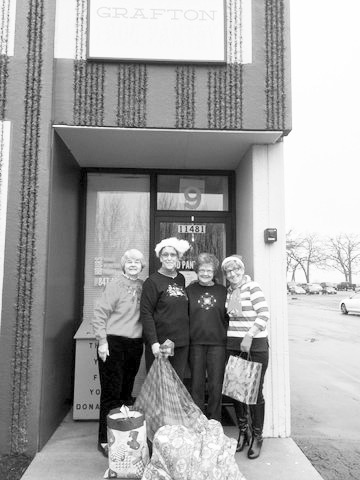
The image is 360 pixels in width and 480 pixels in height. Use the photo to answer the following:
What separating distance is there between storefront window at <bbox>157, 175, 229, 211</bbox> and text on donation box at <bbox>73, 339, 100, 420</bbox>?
1949mm

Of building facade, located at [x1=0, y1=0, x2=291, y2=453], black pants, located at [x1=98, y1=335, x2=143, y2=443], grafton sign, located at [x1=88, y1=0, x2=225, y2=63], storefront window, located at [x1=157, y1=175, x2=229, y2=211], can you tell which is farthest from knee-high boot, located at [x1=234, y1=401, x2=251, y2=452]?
grafton sign, located at [x1=88, y1=0, x2=225, y2=63]

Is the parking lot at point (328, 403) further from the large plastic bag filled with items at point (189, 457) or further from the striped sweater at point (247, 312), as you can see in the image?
the striped sweater at point (247, 312)

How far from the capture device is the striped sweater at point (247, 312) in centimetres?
355

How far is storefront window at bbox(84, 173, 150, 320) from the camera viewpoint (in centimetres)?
523

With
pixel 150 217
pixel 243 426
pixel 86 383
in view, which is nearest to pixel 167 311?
pixel 243 426

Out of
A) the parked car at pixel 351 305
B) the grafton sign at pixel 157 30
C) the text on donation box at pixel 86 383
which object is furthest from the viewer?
the parked car at pixel 351 305

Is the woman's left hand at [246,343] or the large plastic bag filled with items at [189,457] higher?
the woman's left hand at [246,343]

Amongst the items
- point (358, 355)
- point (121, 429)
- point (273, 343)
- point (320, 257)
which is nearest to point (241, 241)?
point (273, 343)

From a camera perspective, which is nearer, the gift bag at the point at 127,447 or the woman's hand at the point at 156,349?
the gift bag at the point at 127,447

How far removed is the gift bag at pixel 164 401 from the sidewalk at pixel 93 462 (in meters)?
0.57

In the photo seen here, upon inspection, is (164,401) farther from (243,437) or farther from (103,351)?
(243,437)

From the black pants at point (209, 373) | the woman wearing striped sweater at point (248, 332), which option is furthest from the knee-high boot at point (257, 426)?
the black pants at point (209, 373)

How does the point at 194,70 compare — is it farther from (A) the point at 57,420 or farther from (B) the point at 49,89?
(A) the point at 57,420

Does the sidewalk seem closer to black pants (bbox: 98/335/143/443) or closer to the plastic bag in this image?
black pants (bbox: 98/335/143/443)
